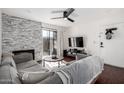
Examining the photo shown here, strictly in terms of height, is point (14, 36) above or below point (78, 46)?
above

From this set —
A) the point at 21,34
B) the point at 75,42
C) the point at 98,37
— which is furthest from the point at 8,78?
the point at 75,42

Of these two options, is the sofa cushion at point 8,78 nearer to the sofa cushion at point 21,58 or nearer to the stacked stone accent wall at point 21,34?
the sofa cushion at point 21,58

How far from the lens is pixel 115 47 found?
4.12m

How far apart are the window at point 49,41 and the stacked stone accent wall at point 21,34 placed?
1.74 feet

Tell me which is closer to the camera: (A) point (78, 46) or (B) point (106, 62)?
(B) point (106, 62)

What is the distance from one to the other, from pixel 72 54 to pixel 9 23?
4136mm

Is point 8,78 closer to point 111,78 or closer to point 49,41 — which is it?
point 111,78

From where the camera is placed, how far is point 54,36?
20.4 ft

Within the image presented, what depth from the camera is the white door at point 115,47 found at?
390cm

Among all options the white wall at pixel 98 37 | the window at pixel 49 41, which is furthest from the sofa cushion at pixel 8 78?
the white wall at pixel 98 37

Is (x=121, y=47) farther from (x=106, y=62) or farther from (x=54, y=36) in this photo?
(x=54, y=36)

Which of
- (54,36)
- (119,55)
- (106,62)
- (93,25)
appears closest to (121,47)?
(119,55)

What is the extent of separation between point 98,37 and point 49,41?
3170 millimetres
